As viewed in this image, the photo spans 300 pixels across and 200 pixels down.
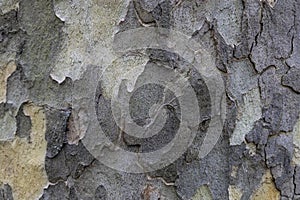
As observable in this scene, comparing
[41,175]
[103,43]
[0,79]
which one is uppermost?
[103,43]

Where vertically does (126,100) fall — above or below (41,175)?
above

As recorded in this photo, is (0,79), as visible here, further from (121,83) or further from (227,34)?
(227,34)

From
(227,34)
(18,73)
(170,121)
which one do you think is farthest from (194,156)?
(18,73)

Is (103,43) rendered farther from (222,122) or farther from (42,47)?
(222,122)

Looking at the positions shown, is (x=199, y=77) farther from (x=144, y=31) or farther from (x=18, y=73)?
(x=18, y=73)

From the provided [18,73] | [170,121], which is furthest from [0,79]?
[170,121]

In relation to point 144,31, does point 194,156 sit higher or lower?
lower
